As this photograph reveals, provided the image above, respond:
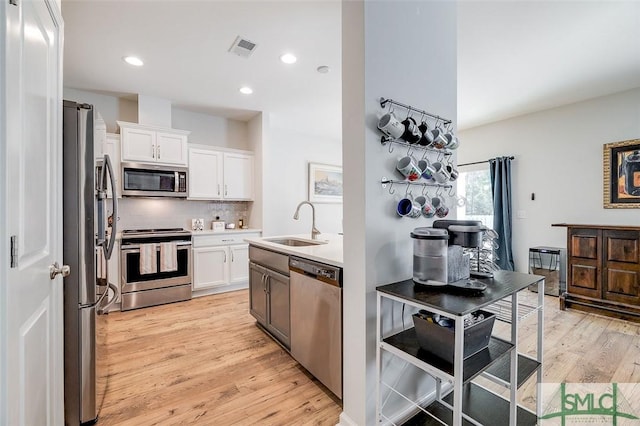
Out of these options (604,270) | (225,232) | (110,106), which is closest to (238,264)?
(225,232)

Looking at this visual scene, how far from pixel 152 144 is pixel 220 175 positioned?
0.99m

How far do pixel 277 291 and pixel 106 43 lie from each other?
9.04 ft

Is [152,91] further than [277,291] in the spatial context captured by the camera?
Yes

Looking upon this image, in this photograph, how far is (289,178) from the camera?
528 cm

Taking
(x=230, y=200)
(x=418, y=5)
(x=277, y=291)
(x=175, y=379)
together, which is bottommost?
(x=175, y=379)

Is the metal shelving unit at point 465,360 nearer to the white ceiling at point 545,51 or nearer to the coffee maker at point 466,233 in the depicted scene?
the coffee maker at point 466,233

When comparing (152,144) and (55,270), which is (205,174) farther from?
(55,270)

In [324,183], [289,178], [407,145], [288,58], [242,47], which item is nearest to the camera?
[407,145]

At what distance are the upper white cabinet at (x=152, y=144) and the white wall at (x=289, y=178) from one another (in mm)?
1258

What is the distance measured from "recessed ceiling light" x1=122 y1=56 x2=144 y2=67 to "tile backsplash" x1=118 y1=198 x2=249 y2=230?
177 centimetres

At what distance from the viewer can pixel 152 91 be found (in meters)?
3.67

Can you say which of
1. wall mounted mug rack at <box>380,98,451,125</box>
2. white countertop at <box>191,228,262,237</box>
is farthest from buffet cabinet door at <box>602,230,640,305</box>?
white countertop at <box>191,228,262,237</box>

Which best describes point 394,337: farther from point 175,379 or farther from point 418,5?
point 418,5

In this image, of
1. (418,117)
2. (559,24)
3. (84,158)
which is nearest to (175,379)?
(84,158)
